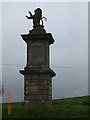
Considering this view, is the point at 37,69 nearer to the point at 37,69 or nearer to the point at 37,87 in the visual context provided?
the point at 37,69

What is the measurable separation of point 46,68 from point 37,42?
185cm

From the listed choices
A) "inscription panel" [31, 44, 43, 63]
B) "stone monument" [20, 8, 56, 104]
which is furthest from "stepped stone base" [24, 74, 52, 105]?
"inscription panel" [31, 44, 43, 63]

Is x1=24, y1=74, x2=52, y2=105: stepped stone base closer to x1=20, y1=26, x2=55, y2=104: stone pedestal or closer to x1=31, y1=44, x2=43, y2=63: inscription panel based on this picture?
x1=20, y1=26, x2=55, y2=104: stone pedestal

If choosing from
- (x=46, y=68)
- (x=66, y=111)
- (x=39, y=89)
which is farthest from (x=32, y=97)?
(x=66, y=111)

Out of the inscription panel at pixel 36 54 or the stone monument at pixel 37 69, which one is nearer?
the stone monument at pixel 37 69

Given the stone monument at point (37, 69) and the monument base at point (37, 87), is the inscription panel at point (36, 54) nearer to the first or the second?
the stone monument at point (37, 69)

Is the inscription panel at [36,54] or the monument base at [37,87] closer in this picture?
the monument base at [37,87]

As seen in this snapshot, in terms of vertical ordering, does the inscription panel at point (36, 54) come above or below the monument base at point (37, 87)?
above

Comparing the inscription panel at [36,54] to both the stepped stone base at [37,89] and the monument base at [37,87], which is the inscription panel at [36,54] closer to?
the monument base at [37,87]

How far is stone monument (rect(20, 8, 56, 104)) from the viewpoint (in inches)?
667

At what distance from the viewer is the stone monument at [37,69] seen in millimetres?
16953

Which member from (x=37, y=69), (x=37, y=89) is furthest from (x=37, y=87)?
(x=37, y=69)

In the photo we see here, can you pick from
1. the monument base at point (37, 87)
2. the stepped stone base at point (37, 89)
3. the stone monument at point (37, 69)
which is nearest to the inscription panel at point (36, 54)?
the stone monument at point (37, 69)

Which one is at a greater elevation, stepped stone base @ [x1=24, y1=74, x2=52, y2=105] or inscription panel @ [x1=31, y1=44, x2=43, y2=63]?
inscription panel @ [x1=31, y1=44, x2=43, y2=63]
